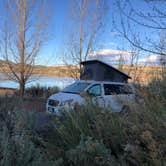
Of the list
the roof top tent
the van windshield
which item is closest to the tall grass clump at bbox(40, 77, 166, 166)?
the van windshield

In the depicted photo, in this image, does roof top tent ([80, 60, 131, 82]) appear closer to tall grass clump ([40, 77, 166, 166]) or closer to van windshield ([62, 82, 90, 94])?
van windshield ([62, 82, 90, 94])

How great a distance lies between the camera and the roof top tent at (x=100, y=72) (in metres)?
14.2

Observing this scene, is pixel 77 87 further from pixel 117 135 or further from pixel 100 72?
pixel 117 135

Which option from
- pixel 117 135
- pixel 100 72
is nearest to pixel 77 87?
pixel 100 72

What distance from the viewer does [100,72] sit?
14344 millimetres

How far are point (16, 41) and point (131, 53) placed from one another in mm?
7514

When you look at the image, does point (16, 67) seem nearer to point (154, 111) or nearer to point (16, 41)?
point (16, 41)

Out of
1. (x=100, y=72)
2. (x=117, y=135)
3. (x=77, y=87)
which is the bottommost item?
(x=117, y=135)

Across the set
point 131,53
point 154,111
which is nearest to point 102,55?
point 131,53

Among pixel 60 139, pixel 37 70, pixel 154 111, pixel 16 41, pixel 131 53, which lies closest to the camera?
pixel 154 111

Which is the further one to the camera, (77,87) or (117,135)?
(77,87)

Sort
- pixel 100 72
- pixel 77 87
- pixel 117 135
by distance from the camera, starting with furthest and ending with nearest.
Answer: pixel 100 72, pixel 77 87, pixel 117 135

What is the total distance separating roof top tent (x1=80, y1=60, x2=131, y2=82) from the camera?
14211 millimetres

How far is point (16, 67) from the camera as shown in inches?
622
